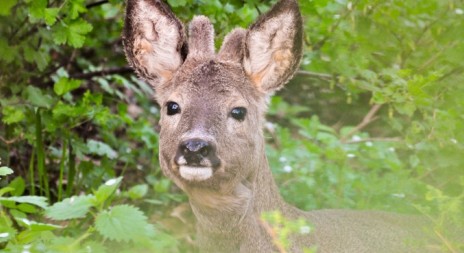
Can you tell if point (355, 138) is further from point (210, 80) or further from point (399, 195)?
point (210, 80)

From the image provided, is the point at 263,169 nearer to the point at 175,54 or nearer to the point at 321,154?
the point at 175,54

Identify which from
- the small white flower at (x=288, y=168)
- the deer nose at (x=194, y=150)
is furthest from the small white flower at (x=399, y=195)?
the deer nose at (x=194, y=150)

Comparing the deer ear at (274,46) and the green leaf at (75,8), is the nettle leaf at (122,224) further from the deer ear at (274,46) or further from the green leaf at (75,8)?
the green leaf at (75,8)

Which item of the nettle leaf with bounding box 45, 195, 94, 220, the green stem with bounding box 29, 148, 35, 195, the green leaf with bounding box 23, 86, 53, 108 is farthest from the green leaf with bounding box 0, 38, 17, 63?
the nettle leaf with bounding box 45, 195, 94, 220

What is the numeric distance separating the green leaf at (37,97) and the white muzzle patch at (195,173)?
83.4 inches

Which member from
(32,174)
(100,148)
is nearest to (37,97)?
(32,174)

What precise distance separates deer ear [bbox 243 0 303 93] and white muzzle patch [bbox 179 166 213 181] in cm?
74

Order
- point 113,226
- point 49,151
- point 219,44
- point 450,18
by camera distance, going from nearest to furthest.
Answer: point 113,226, point 219,44, point 450,18, point 49,151

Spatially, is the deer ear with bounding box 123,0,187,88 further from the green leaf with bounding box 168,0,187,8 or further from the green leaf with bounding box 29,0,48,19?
the green leaf with bounding box 29,0,48,19

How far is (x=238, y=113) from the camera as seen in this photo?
4.41 meters

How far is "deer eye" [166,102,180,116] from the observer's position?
4422mm

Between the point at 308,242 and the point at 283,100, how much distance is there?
15.1 ft

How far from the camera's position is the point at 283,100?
909 centimetres

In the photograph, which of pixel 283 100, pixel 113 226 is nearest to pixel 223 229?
pixel 113 226
